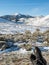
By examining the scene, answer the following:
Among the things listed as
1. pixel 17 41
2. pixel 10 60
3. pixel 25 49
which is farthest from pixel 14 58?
pixel 17 41

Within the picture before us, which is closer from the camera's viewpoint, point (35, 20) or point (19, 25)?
point (19, 25)

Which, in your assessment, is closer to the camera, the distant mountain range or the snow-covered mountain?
the snow-covered mountain

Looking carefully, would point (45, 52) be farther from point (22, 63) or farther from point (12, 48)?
Result: point (22, 63)

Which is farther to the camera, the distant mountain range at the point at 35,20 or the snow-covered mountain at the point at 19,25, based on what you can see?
the distant mountain range at the point at 35,20

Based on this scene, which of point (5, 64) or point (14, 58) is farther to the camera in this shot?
point (14, 58)

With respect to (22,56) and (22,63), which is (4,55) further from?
(22,63)

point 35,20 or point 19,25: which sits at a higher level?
point 35,20

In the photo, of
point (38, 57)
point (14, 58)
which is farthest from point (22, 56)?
point (38, 57)

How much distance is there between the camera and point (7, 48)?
17.8m

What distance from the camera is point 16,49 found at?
696 inches

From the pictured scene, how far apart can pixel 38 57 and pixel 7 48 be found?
859cm

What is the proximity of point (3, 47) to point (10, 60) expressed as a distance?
421 centimetres

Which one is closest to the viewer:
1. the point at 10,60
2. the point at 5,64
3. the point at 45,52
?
the point at 5,64

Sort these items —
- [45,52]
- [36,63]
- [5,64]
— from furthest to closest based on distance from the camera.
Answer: [45,52]
[5,64]
[36,63]
